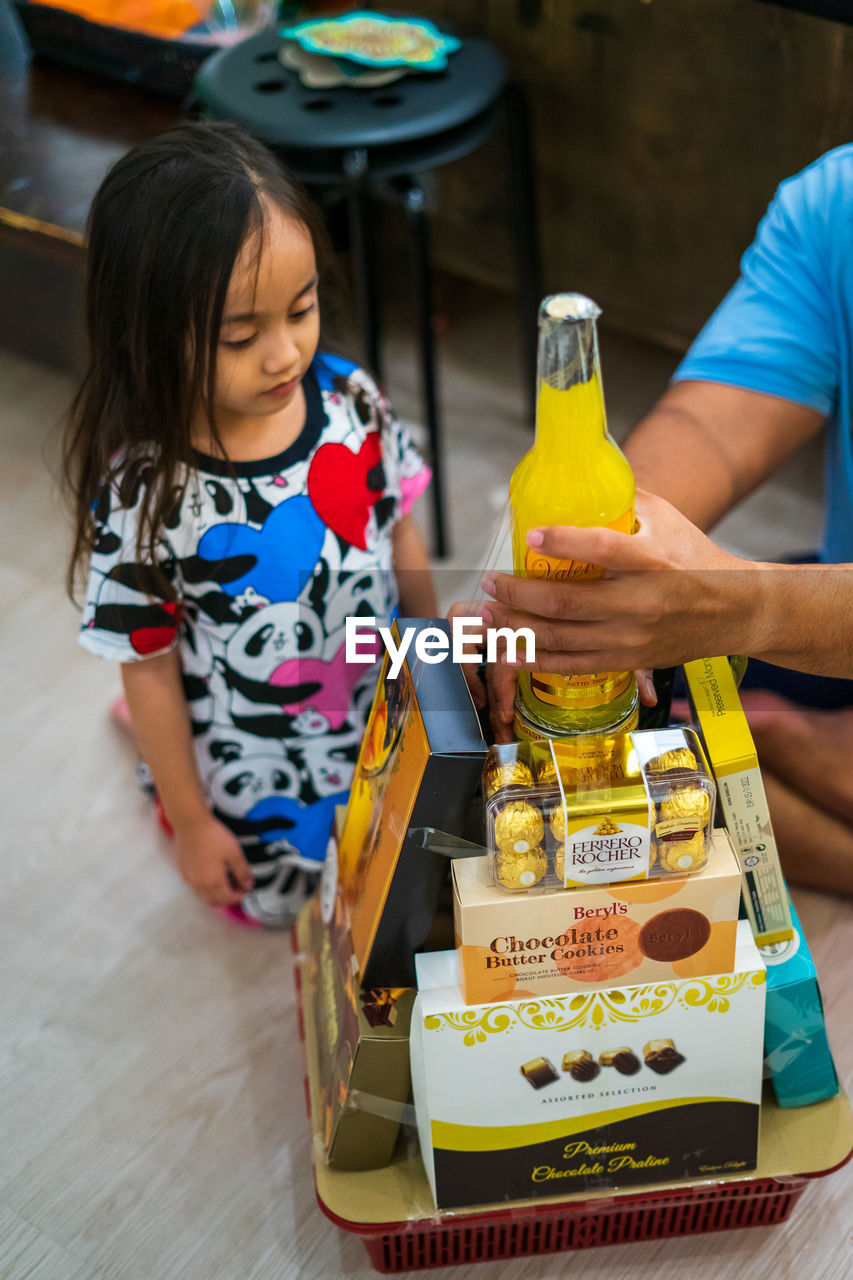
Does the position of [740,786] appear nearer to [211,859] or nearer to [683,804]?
[683,804]

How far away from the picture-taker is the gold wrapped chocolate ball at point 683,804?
80 cm

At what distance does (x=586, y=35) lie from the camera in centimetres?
176

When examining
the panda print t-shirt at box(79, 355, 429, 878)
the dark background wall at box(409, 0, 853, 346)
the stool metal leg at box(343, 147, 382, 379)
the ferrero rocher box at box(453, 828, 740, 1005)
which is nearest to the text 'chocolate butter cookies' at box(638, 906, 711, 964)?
the ferrero rocher box at box(453, 828, 740, 1005)

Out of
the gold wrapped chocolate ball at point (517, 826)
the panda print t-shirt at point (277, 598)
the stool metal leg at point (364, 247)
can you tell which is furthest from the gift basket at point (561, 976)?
the stool metal leg at point (364, 247)

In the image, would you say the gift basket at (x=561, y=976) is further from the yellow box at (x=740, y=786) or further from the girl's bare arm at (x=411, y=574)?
the girl's bare arm at (x=411, y=574)

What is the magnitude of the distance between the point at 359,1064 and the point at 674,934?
0.93 feet

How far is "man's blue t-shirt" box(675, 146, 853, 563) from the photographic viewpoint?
4.08 feet

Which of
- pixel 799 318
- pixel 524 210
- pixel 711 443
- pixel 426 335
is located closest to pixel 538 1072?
pixel 711 443

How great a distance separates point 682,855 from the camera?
0.82 m

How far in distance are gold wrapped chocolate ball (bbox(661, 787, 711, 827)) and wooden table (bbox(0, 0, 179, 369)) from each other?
130cm

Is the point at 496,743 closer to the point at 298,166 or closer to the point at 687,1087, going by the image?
the point at 687,1087

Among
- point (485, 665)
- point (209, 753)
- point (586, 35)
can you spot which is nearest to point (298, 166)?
point (586, 35)

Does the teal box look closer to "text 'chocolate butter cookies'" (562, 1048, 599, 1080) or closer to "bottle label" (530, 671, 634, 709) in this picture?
"text 'chocolate butter cookies'" (562, 1048, 599, 1080)

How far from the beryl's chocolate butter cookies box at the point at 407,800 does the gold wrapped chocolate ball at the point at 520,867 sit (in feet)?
0.13
